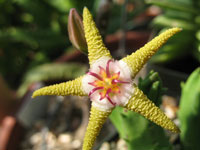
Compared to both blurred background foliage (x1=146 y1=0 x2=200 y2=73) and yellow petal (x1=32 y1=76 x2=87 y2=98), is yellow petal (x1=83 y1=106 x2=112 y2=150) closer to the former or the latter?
yellow petal (x1=32 y1=76 x2=87 y2=98)

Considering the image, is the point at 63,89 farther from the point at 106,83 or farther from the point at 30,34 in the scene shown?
the point at 30,34

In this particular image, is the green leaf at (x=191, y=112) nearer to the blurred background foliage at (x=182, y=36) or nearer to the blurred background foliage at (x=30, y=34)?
the blurred background foliage at (x=182, y=36)

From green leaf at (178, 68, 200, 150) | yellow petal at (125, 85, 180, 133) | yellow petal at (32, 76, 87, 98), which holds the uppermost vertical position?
yellow petal at (32, 76, 87, 98)

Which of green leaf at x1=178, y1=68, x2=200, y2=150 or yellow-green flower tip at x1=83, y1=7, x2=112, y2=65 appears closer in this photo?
yellow-green flower tip at x1=83, y1=7, x2=112, y2=65

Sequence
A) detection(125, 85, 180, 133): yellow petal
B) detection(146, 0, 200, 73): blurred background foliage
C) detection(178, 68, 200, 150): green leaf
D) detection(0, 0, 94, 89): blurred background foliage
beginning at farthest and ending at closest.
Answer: detection(0, 0, 94, 89): blurred background foliage < detection(146, 0, 200, 73): blurred background foliage < detection(178, 68, 200, 150): green leaf < detection(125, 85, 180, 133): yellow petal

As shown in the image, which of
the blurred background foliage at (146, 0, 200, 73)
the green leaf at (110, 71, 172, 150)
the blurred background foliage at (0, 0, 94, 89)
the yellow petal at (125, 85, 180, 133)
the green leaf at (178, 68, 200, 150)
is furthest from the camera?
the blurred background foliage at (0, 0, 94, 89)

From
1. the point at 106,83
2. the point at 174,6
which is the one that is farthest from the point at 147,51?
the point at 174,6

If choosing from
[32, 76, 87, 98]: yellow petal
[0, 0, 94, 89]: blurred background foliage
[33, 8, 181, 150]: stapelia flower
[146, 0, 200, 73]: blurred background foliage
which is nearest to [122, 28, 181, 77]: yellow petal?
[33, 8, 181, 150]: stapelia flower
